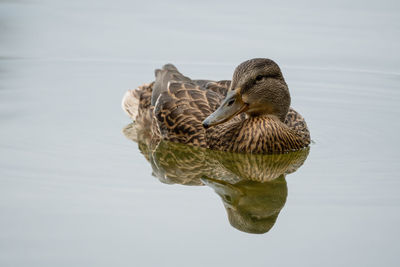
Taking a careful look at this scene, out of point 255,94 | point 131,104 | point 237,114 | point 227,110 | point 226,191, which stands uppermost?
point 255,94

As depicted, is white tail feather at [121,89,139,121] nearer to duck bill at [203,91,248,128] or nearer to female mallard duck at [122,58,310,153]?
female mallard duck at [122,58,310,153]

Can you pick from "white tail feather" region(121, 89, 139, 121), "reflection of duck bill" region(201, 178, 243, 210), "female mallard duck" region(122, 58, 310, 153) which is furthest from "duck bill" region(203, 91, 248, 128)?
"white tail feather" region(121, 89, 139, 121)

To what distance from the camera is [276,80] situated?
833cm

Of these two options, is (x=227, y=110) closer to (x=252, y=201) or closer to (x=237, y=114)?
(x=237, y=114)

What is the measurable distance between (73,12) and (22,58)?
2.08 meters

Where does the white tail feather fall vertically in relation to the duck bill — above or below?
below

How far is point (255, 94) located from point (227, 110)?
0.46 metres

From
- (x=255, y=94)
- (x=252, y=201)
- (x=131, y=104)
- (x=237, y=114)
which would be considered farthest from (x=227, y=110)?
(x=131, y=104)

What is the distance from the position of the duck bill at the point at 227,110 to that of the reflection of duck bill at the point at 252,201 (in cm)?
68

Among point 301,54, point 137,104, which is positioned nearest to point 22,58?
point 137,104

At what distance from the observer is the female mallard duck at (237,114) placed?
316 inches

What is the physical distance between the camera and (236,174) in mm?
7648

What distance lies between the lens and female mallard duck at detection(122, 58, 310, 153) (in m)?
8.04

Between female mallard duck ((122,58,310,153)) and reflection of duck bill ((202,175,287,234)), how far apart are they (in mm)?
754
